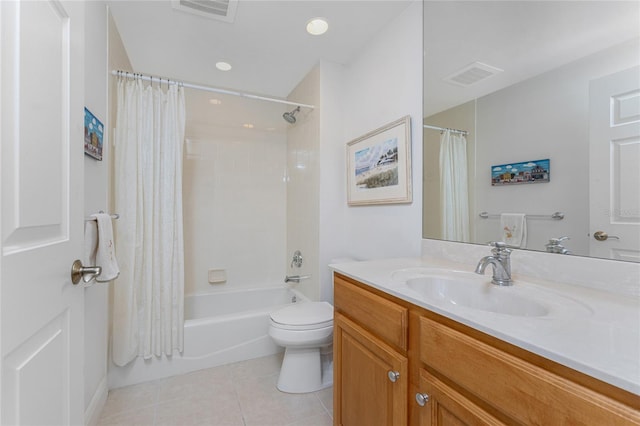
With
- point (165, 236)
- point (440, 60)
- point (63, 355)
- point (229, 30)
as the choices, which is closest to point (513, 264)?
point (440, 60)

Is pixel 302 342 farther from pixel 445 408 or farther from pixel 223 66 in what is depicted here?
pixel 223 66

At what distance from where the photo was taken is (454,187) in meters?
1.41

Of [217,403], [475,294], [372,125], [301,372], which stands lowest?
[217,403]

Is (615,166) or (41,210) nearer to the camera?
(41,210)

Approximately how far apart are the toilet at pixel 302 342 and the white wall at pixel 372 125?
446mm

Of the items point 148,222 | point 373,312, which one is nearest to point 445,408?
point 373,312

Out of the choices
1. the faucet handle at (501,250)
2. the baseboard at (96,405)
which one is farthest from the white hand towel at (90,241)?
the faucet handle at (501,250)

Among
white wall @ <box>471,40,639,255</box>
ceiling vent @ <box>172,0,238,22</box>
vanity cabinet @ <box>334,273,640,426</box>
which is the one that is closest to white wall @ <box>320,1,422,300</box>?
white wall @ <box>471,40,639,255</box>

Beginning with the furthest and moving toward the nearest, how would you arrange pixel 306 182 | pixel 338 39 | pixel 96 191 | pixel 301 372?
pixel 306 182 < pixel 338 39 < pixel 301 372 < pixel 96 191

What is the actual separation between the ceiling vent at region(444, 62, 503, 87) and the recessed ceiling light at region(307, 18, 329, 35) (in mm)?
875

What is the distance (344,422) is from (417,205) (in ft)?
A: 3.74

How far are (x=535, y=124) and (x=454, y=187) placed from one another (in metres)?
0.44

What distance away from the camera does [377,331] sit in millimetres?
976

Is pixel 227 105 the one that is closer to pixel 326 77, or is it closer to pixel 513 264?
pixel 326 77
